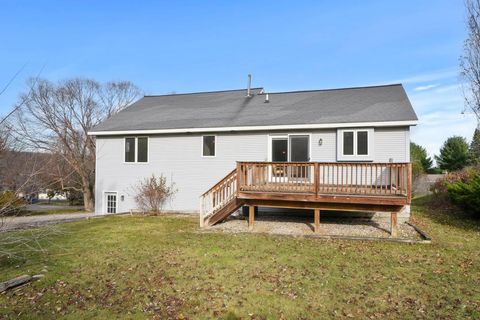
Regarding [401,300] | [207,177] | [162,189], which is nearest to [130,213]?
[162,189]

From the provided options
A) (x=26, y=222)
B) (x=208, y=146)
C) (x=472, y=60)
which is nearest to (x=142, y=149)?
(x=208, y=146)

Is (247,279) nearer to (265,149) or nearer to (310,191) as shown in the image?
(310,191)

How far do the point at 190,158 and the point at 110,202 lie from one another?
15.8 ft

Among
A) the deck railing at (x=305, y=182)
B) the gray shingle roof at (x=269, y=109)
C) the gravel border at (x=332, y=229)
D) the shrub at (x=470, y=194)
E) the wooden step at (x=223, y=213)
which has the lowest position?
the gravel border at (x=332, y=229)

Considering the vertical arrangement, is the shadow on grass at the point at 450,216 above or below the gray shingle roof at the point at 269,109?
below

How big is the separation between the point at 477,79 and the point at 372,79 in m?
5.23

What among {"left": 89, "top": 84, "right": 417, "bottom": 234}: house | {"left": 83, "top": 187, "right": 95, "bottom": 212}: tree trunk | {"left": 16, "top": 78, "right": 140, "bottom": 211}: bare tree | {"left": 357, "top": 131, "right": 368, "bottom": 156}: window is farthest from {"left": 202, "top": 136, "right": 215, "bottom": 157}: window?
{"left": 83, "top": 187, "right": 95, "bottom": 212}: tree trunk

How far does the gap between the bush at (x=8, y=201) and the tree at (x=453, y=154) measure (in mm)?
37517

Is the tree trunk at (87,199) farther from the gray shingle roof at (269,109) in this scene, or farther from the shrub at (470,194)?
the shrub at (470,194)

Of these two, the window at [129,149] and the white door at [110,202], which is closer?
the window at [129,149]

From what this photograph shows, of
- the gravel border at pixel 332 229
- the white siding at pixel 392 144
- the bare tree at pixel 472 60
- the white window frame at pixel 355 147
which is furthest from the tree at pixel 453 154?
the gravel border at pixel 332 229

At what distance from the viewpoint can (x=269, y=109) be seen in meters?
13.8

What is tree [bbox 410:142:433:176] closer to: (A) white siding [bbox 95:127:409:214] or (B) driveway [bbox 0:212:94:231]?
(A) white siding [bbox 95:127:409:214]

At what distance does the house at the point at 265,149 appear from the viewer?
30.7ft
